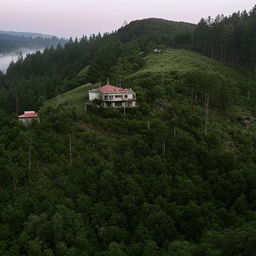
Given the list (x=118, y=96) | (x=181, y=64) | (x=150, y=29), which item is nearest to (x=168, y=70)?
(x=181, y=64)

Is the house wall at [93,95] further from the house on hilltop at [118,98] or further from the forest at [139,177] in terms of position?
the forest at [139,177]

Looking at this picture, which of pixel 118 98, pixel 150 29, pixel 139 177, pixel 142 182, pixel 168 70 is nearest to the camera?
pixel 142 182

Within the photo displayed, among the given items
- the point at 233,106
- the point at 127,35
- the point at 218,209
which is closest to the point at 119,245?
the point at 218,209

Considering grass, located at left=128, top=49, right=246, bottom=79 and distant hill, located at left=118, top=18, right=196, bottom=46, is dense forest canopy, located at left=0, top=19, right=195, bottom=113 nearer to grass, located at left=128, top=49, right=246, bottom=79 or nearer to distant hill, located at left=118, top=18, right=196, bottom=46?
distant hill, located at left=118, top=18, right=196, bottom=46

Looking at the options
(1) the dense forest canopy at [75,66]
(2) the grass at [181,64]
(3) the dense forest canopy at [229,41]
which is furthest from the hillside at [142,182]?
(3) the dense forest canopy at [229,41]

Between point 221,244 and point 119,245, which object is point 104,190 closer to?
point 119,245

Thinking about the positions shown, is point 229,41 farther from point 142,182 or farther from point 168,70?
point 142,182

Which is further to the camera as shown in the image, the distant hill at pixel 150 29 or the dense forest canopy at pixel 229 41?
the distant hill at pixel 150 29

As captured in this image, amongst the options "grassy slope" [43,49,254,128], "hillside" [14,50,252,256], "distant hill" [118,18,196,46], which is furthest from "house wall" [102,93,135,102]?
"distant hill" [118,18,196,46]
